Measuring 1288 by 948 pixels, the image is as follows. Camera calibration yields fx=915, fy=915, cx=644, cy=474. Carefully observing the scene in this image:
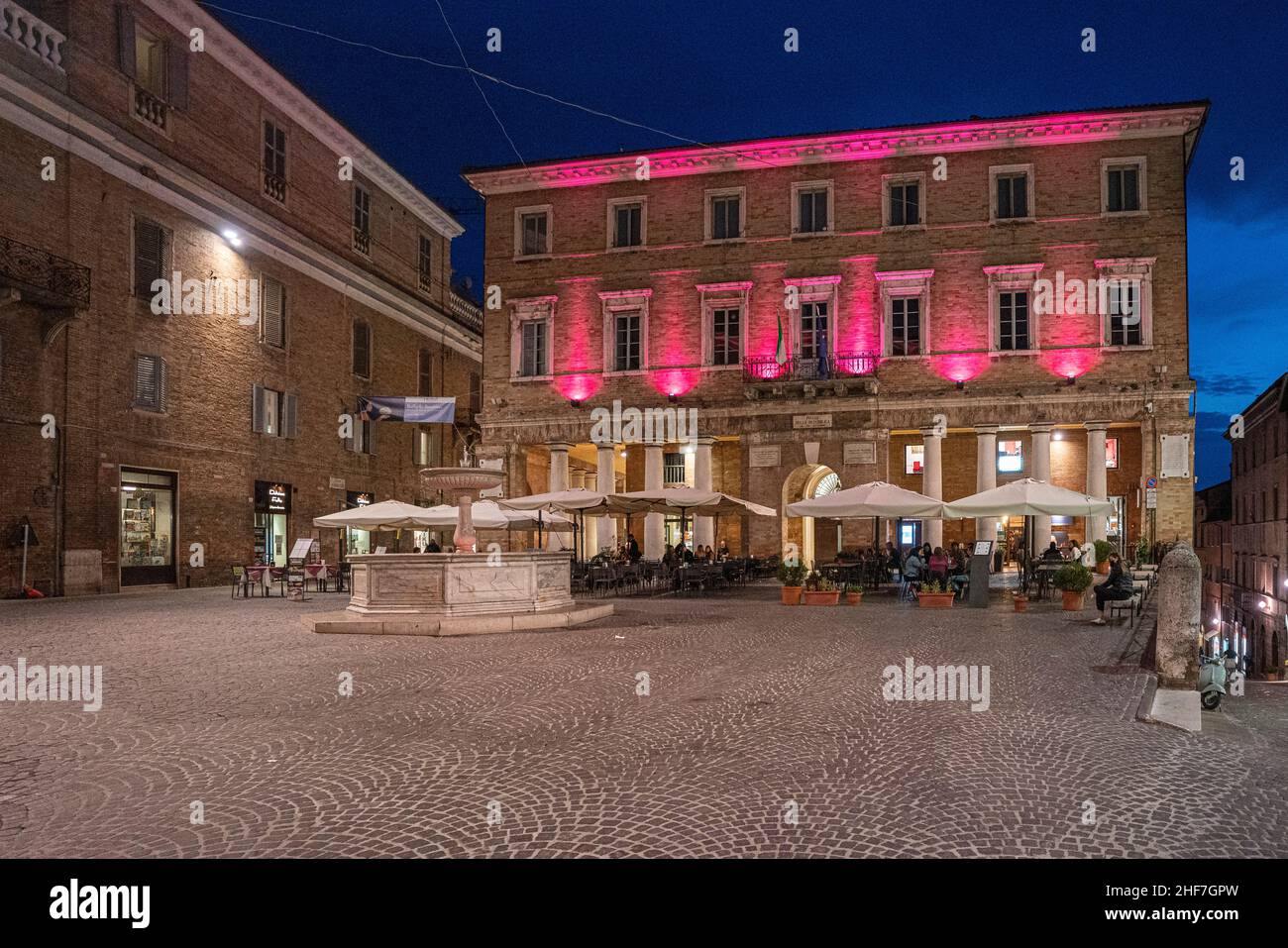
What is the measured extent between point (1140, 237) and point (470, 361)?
2944 cm

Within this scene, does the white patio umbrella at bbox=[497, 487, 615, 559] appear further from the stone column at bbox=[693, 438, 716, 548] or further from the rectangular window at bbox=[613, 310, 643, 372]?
the rectangular window at bbox=[613, 310, 643, 372]

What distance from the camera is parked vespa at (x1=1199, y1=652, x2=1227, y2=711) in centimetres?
820

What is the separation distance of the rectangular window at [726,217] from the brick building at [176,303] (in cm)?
1339

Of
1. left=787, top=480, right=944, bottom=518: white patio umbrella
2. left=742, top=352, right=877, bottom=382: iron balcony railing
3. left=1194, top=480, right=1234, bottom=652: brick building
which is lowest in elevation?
left=1194, top=480, right=1234, bottom=652: brick building

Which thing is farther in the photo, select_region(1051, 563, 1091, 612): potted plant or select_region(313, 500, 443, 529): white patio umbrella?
select_region(313, 500, 443, 529): white patio umbrella

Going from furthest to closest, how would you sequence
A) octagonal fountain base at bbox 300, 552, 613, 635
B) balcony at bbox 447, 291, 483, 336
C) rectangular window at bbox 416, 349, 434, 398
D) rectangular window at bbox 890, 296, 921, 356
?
balcony at bbox 447, 291, 483, 336, rectangular window at bbox 416, 349, 434, 398, rectangular window at bbox 890, 296, 921, 356, octagonal fountain base at bbox 300, 552, 613, 635

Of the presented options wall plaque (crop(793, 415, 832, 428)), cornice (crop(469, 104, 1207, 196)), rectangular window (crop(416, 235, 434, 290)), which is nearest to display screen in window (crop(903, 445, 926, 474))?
wall plaque (crop(793, 415, 832, 428))

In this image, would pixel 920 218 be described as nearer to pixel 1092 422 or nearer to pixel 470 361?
pixel 1092 422

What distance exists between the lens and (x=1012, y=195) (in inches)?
1190

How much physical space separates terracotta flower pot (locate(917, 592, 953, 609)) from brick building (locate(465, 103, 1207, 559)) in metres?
11.7

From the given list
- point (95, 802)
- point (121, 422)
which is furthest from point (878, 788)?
point (121, 422)

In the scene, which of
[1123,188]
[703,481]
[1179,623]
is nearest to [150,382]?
[703,481]

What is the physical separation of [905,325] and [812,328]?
121 inches

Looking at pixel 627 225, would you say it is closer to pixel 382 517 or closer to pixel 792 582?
pixel 382 517
